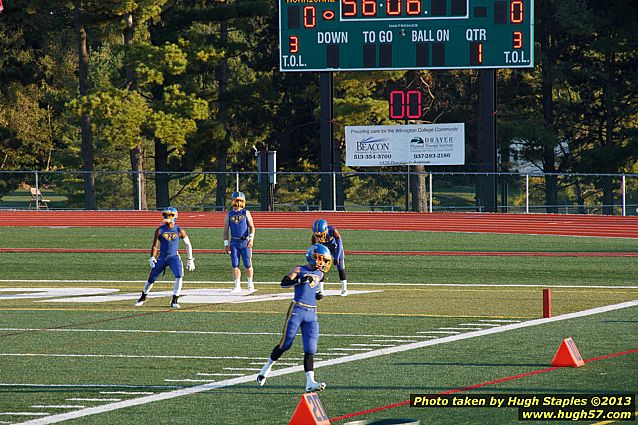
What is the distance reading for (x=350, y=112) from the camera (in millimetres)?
54000

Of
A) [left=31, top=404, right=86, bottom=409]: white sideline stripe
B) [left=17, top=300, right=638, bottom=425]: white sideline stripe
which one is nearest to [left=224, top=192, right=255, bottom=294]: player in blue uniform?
[left=17, top=300, right=638, bottom=425]: white sideline stripe

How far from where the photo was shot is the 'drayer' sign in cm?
4616

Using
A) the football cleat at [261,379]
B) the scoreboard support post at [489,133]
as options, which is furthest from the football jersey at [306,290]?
the scoreboard support post at [489,133]

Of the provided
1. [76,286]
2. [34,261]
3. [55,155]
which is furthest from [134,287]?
[55,155]

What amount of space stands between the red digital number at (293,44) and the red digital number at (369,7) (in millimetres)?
2467

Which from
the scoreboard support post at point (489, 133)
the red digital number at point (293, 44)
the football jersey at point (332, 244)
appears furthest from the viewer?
the scoreboard support post at point (489, 133)

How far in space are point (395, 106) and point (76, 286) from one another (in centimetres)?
2011

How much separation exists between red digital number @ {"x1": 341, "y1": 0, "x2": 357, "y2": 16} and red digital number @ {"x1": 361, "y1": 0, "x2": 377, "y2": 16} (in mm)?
279

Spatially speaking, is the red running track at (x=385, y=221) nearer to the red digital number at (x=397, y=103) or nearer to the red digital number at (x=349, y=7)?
the red digital number at (x=397, y=103)

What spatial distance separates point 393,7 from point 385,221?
731 cm

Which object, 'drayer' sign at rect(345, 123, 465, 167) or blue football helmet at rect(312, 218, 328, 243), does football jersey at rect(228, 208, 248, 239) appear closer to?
blue football helmet at rect(312, 218, 328, 243)

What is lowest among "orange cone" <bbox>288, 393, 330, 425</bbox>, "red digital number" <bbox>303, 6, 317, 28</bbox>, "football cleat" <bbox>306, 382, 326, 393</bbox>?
"football cleat" <bbox>306, 382, 326, 393</bbox>

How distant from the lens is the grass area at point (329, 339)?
13672mm

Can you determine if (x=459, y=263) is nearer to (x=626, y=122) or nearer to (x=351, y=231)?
(x=351, y=231)
